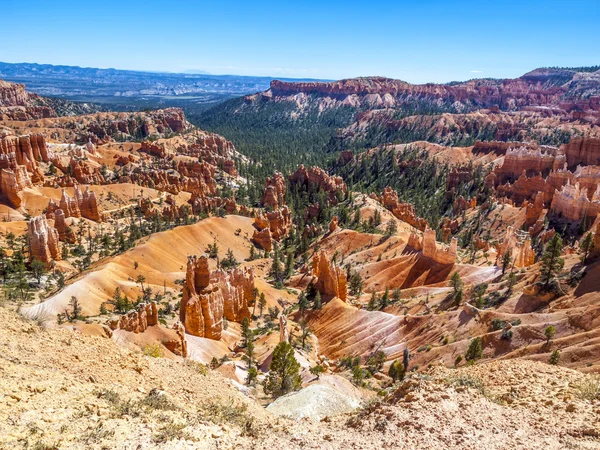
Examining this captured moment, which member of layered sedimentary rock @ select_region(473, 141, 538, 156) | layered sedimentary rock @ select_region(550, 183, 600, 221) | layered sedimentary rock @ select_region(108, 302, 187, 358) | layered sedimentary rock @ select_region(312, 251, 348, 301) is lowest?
layered sedimentary rock @ select_region(312, 251, 348, 301)

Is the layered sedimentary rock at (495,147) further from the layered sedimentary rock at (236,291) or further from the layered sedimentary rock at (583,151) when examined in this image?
the layered sedimentary rock at (236,291)

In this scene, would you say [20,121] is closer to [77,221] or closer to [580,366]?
[77,221]

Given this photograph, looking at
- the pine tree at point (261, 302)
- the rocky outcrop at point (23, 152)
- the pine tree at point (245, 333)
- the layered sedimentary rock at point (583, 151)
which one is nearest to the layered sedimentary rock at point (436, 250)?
the pine tree at point (261, 302)

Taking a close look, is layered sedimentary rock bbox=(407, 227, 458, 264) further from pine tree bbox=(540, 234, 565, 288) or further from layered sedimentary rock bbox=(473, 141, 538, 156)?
layered sedimentary rock bbox=(473, 141, 538, 156)

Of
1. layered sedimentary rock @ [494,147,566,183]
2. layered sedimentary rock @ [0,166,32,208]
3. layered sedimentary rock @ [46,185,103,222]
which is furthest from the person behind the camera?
layered sedimentary rock @ [494,147,566,183]

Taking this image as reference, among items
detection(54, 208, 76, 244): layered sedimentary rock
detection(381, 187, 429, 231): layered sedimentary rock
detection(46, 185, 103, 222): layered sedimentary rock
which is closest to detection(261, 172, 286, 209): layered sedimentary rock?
detection(381, 187, 429, 231): layered sedimentary rock

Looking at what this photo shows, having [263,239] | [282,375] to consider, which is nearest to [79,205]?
[263,239]
